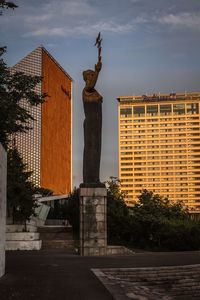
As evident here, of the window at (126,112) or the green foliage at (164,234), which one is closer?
the green foliage at (164,234)

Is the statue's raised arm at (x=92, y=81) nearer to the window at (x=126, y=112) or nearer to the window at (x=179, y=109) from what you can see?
the window at (x=126, y=112)

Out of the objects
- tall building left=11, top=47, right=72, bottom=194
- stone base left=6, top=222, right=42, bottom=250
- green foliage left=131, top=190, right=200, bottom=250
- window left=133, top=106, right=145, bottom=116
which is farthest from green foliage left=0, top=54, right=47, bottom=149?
window left=133, top=106, right=145, bottom=116

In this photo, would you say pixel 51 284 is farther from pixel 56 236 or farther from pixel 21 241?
pixel 56 236

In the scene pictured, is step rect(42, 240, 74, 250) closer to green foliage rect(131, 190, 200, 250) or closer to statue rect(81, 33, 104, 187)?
green foliage rect(131, 190, 200, 250)

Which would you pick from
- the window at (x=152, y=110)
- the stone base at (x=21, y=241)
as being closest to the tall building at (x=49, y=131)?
the window at (x=152, y=110)

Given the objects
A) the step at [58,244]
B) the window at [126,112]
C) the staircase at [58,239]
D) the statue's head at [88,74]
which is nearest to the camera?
the statue's head at [88,74]

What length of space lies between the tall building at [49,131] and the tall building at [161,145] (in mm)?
39384

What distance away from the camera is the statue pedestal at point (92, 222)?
22.4 metres

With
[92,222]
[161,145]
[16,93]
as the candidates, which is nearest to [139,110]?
[161,145]

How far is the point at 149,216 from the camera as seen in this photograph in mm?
38281

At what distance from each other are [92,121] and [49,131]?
89338 millimetres

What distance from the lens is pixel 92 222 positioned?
22.4m

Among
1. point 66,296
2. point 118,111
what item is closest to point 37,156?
point 118,111

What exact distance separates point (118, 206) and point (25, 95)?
75.8 ft
